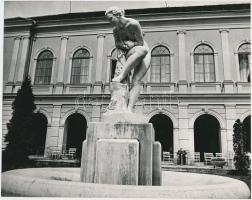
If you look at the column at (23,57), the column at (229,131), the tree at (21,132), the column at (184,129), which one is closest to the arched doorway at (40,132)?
the column at (23,57)

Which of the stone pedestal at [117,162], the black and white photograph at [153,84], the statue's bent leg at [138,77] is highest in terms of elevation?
the black and white photograph at [153,84]

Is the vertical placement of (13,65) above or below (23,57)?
below

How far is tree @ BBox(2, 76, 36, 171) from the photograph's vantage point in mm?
12945

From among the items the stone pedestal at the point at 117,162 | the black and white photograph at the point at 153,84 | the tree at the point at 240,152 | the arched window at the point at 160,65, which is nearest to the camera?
the stone pedestal at the point at 117,162

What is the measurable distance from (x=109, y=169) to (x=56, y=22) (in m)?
18.6

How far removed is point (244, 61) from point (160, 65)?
5617mm

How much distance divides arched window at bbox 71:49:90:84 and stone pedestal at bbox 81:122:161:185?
15530 millimetres

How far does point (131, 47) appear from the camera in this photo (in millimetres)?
4012

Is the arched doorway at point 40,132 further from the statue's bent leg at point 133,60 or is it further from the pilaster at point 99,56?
the statue's bent leg at point 133,60

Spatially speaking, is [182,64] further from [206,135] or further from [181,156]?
[181,156]

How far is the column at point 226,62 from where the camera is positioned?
54.5ft

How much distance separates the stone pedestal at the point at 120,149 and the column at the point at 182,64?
14147 millimetres

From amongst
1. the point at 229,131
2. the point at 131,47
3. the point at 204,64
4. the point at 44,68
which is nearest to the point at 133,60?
the point at 131,47

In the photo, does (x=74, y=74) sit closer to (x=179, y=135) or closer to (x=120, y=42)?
(x=179, y=135)
